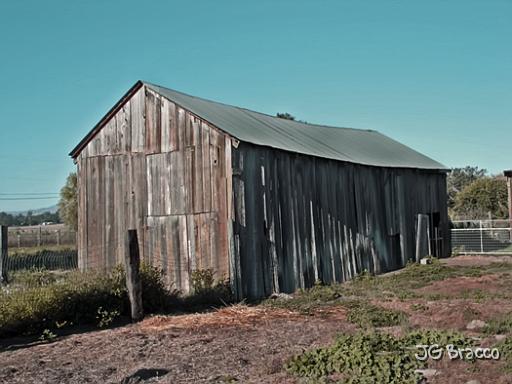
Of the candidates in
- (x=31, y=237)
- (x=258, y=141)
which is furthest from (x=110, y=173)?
(x=31, y=237)

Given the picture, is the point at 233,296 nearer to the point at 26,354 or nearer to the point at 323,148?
the point at 26,354

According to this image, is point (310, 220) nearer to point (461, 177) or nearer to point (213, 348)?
point (213, 348)

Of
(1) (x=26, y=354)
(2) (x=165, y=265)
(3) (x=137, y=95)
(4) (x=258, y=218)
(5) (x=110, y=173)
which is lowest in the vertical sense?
(1) (x=26, y=354)

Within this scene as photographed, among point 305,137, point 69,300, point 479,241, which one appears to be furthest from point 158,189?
point 479,241

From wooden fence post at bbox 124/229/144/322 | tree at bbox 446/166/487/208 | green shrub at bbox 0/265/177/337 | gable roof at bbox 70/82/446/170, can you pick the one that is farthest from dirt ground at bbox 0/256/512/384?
tree at bbox 446/166/487/208

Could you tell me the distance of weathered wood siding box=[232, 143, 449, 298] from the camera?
14914mm

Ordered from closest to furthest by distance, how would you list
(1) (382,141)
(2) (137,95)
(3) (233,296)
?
(3) (233,296), (2) (137,95), (1) (382,141)

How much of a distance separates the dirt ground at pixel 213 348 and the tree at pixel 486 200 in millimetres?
29655

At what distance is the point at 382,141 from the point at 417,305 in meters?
17.6

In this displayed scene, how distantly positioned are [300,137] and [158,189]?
20.9 ft

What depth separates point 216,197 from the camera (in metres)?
14.9

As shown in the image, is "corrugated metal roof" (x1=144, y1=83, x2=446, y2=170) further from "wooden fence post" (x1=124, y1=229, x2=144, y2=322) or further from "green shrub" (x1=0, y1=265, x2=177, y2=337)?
"green shrub" (x1=0, y1=265, x2=177, y2=337)

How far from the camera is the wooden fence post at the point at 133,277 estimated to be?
12180 millimetres

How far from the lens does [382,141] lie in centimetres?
2973
